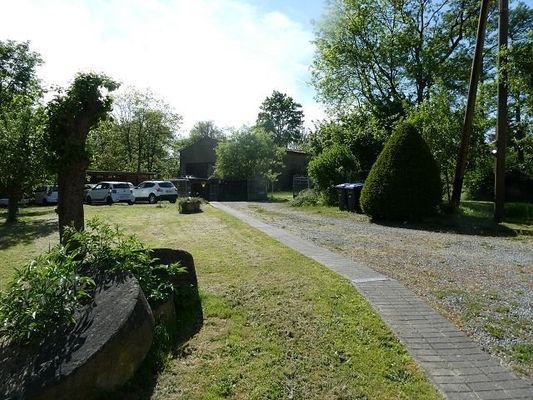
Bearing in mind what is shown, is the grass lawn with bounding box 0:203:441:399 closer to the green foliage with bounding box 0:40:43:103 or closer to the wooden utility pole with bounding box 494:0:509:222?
the wooden utility pole with bounding box 494:0:509:222

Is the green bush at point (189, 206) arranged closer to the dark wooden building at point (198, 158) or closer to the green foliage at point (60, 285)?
the green foliage at point (60, 285)

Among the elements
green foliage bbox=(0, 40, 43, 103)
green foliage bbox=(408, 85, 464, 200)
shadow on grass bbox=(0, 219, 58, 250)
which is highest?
green foliage bbox=(0, 40, 43, 103)

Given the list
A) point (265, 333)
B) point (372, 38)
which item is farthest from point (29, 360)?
point (372, 38)

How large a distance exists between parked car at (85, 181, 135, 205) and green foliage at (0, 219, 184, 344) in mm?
25294

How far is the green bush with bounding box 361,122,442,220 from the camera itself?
47.2 ft

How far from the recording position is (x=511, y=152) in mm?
25500

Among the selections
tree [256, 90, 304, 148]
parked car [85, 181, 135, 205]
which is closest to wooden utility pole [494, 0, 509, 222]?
parked car [85, 181, 135, 205]

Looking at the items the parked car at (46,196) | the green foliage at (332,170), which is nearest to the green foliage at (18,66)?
the parked car at (46,196)

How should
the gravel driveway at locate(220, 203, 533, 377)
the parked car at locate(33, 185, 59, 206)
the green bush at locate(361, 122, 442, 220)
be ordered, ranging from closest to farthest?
the gravel driveway at locate(220, 203, 533, 377)
the green bush at locate(361, 122, 442, 220)
the parked car at locate(33, 185, 59, 206)

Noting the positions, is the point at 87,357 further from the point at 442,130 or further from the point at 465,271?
the point at 442,130

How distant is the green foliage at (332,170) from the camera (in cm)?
2273

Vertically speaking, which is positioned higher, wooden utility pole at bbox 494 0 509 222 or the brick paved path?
wooden utility pole at bbox 494 0 509 222

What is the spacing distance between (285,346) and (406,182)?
11421 millimetres

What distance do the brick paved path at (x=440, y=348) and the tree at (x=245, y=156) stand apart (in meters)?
28.4
